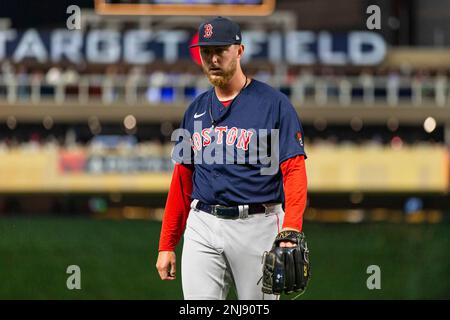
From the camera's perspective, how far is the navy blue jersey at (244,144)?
6719 mm

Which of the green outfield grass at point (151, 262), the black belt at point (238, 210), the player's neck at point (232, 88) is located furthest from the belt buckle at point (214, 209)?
the green outfield grass at point (151, 262)

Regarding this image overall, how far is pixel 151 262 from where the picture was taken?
65.6 feet

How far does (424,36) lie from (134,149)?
23.5 meters

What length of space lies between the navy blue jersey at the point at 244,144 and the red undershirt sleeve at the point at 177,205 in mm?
134

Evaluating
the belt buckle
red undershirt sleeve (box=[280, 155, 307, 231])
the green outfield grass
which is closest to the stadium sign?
the green outfield grass

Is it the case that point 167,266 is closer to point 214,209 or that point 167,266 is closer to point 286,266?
point 214,209

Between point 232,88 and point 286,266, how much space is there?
49.3 inches

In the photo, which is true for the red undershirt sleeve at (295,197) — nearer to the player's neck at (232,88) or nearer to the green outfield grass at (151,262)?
the player's neck at (232,88)

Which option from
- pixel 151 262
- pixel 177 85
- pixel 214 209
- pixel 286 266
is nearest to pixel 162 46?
pixel 177 85

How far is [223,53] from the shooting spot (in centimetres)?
662

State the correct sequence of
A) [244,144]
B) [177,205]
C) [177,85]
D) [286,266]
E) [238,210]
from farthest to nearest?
[177,85]
[177,205]
[238,210]
[244,144]
[286,266]

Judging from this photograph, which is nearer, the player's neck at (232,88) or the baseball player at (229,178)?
the baseball player at (229,178)

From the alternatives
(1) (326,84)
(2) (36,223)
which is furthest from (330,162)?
(2) (36,223)
